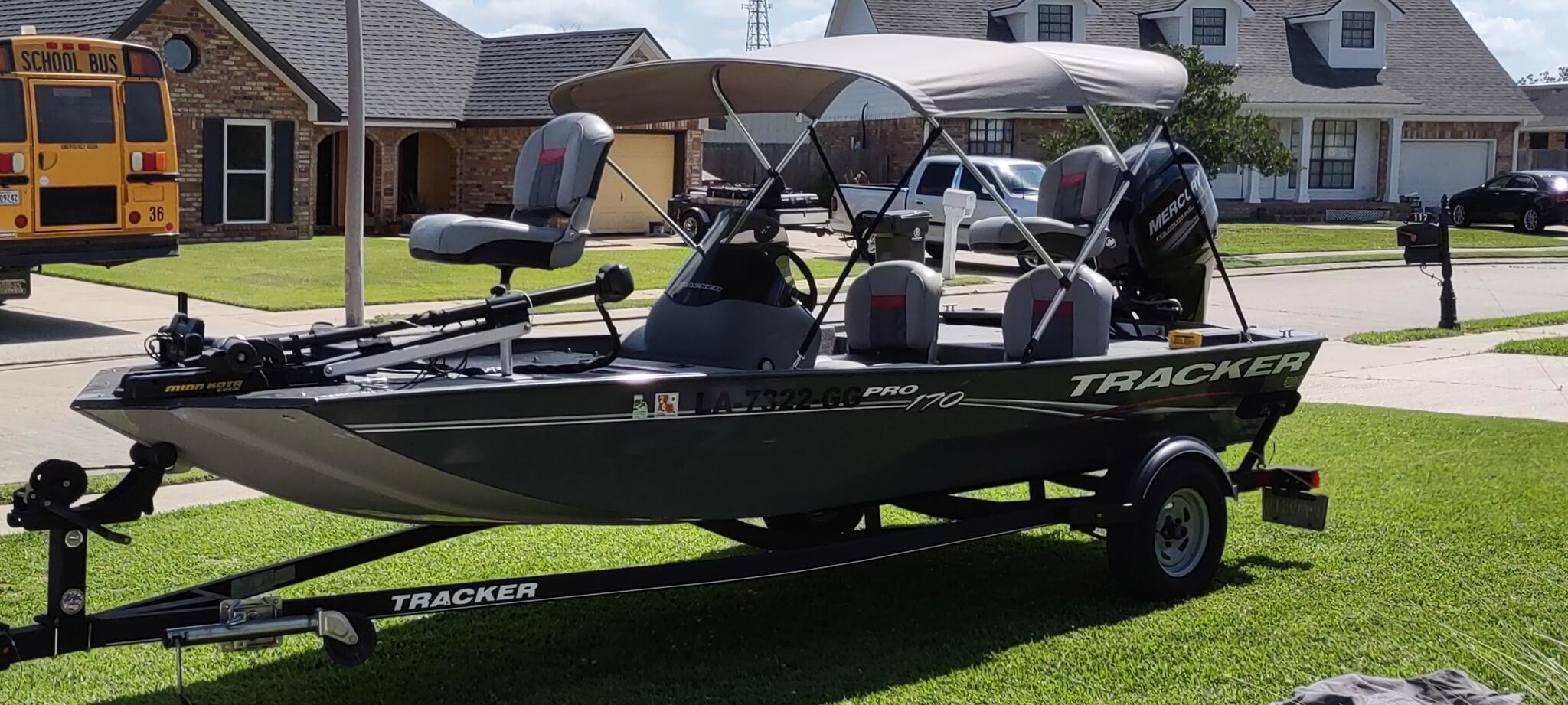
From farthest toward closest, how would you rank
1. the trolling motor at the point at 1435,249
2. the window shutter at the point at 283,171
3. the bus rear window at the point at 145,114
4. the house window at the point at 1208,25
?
the house window at the point at 1208,25
the window shutter at the point at 283,171
the trolling motor at the point at 1435,249
the bus rear window at the point at 145,114

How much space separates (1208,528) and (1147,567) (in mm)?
489

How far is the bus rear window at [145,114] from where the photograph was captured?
58.0ft

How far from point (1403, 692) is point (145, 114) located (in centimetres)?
1556

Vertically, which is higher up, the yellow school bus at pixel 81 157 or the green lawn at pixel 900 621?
the yellow school bus at pixel 81 157

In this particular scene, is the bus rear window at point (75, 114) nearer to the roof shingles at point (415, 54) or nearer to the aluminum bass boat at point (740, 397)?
the roof shingles at point (415, 54)

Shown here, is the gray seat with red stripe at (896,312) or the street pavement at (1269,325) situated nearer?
the gray seat with red stripe at (896,312)

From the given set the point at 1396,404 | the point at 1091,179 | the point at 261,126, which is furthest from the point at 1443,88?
the point at 1091,179

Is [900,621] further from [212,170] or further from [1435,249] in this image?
[212,170]

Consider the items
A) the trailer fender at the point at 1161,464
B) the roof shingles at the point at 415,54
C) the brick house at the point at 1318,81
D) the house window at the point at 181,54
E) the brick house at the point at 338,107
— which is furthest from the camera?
the brick house at the point at 1318,81

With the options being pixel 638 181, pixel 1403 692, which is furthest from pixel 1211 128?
pixel 1403 692

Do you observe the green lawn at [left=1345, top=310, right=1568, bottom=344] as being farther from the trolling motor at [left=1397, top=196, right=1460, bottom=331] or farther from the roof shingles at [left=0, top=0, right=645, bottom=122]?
the roof shingles at [left=0, top=0, right=645, bottom=122]

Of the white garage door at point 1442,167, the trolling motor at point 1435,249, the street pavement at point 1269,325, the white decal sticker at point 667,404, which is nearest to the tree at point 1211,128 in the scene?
the street pavement at point 1269,325

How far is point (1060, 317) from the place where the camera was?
7.04m

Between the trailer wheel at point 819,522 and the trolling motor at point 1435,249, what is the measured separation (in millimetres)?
12157
